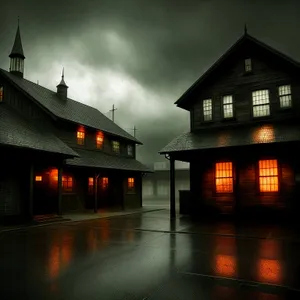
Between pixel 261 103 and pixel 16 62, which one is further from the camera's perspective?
pixel 16 62

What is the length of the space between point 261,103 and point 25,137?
14330mm

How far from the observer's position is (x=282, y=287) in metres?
5.11

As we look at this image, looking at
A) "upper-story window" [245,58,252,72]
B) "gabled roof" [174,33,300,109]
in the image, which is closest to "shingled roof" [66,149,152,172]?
"gabled roof" [174,33,300,109]

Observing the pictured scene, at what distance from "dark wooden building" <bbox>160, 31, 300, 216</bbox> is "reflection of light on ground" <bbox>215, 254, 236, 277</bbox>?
8144mm

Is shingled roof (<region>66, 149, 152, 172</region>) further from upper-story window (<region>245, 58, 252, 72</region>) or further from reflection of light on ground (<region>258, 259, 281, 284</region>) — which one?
reflection of light on ground (<region>258, 259, 281, 284</region>)

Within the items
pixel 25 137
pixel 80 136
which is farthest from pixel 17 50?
pixel 25 137

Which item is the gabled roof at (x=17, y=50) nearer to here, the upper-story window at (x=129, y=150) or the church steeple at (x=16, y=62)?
the church steeple at (x=16, y=62)

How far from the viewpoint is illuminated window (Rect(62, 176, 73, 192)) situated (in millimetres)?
20502

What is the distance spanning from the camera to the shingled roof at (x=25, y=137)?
46.8ft

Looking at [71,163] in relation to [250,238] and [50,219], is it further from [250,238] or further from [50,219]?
[250,238]

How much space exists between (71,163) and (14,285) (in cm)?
1407

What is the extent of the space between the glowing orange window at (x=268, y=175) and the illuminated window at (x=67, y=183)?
1351 centimetres

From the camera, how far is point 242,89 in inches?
698

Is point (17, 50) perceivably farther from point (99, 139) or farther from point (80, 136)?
point (99, 139)
